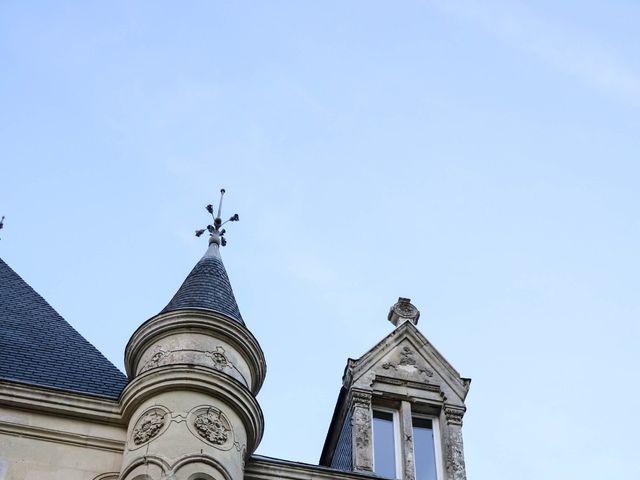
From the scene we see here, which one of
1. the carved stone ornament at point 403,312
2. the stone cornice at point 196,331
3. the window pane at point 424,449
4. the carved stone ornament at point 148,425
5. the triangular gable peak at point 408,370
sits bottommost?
the carved stone ornament at point 148,425

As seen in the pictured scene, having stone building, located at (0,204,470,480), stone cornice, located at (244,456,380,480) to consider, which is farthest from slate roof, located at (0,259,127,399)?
stone cornice, located at (244,456,380,480)

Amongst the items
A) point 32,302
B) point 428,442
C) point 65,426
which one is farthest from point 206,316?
point 32,302

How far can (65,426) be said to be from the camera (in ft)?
43.3

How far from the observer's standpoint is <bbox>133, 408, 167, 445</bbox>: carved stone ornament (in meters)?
12.6

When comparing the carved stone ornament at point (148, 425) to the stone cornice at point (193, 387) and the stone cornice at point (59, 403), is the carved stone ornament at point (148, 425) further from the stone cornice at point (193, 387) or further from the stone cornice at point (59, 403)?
the stone cornice at point (59, 403)

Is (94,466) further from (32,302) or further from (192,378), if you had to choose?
(32,302)

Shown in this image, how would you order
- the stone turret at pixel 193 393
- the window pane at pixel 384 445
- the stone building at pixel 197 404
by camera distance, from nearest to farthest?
1. the stone turret at pixel 193 393
2. the stone building at pixel 197 404
3. the window pane at pixel 384 445

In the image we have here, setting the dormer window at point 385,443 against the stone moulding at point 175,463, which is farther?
the dormer window at point 385,443

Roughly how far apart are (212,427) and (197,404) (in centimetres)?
37

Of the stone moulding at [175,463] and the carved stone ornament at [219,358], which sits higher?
the carved stone ornament at [219,358]

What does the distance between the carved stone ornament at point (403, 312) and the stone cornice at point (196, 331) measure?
272 centimetres

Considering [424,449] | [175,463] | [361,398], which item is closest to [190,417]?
[175,463]

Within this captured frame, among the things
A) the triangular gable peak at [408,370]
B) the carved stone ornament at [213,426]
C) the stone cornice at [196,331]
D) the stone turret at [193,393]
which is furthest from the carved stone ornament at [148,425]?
the triangular gable peak at [408,370]

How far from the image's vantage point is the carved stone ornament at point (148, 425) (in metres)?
12.6
